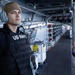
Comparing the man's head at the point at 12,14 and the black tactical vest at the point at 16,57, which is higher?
the man's head at the point at 12,14

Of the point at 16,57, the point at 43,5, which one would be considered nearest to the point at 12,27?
the point at 16,57

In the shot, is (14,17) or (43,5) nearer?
(14,17)

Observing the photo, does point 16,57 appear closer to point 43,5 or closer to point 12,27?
point 12,27

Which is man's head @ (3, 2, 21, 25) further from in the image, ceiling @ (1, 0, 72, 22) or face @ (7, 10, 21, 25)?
ceiling @ (1, 0, 72, 22)

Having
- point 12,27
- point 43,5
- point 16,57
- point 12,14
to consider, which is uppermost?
point 43,5

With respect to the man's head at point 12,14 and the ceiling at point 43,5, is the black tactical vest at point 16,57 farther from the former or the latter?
the ceiling at point 43,5

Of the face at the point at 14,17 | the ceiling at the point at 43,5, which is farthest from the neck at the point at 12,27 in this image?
the ceiling at the point at 43,5

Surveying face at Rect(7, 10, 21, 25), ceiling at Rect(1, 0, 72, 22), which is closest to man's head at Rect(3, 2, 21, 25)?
face at Rect(7, 10, 21, 25)

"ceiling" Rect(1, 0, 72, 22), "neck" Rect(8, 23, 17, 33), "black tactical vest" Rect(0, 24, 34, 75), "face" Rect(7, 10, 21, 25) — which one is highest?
"ceiling" Rect(1, 0, 72, 22)

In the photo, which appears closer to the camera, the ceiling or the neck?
the neck

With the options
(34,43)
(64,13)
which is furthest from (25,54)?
(64,13)

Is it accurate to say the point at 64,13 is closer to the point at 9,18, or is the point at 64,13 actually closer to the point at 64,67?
the point at 64,67

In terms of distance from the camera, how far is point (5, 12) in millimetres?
1310

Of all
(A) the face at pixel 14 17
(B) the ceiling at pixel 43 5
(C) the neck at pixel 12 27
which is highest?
(B) the ceiling at pixel 43 5
